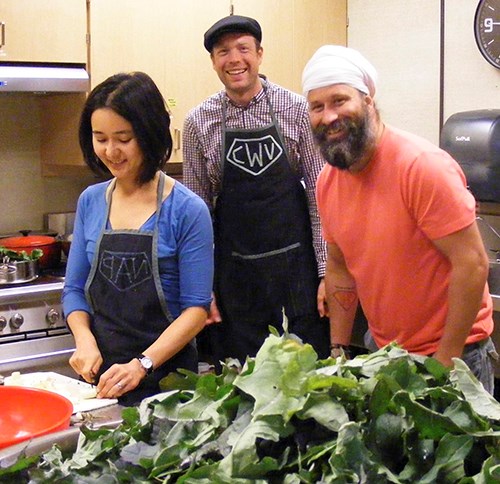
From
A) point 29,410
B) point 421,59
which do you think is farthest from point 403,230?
point 421,59

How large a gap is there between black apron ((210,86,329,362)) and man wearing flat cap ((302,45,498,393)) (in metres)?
0.87

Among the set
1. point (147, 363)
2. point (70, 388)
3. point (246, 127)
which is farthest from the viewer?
point (246, 127)

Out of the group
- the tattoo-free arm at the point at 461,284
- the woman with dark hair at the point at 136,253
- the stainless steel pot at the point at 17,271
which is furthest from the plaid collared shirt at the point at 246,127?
the tattoo-free arm at the point at 461,284

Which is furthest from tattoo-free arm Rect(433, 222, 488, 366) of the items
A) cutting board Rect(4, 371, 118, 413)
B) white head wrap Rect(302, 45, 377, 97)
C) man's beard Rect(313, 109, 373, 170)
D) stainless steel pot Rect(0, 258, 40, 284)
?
A: stainless steel pot Rect(0, 258, 40, 284)

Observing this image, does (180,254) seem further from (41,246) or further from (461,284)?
(41,246)

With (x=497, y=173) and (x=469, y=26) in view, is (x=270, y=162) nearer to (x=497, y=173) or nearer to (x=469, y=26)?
(x=497, y=173)

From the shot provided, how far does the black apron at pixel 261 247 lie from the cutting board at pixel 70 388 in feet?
4.25

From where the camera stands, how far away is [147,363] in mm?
1851

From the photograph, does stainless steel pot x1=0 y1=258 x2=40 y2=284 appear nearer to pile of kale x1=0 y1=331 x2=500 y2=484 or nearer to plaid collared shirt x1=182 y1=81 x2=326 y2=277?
plaid collared shirt x1=182 y1=81 x2=326 y2=277

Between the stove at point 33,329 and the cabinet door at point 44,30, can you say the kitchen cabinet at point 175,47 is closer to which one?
the cabinet door at point 44,30

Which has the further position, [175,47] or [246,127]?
[175,47]

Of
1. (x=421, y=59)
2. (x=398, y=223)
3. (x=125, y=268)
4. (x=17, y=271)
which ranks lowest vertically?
(x=17, y=271)

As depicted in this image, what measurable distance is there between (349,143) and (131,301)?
0.61m

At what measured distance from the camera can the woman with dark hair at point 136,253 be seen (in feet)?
6.41
